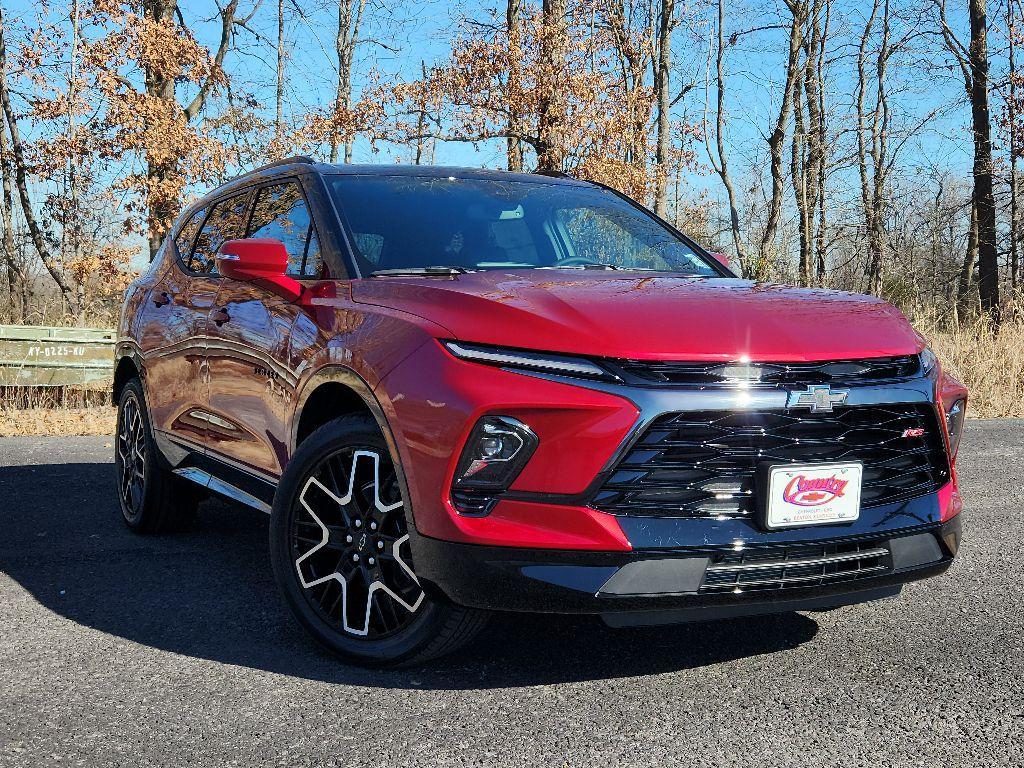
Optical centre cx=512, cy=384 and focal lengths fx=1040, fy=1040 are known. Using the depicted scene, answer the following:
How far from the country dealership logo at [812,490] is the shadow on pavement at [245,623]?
770mm

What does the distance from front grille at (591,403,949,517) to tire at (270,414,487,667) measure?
0.65 meters

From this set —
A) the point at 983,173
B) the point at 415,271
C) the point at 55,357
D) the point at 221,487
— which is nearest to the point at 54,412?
the point at 55,357

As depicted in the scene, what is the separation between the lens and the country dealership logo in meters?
2.86

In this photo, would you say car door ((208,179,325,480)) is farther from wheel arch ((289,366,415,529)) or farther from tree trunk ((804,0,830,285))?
tree trunk ((804,0,830,285))

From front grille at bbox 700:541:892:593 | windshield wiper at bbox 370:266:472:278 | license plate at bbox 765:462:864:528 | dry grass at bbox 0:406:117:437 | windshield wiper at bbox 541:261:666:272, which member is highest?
windshield wiper at bbox 541:261:666:272

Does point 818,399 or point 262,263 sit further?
point 262,263

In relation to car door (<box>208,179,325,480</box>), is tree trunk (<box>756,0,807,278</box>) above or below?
above

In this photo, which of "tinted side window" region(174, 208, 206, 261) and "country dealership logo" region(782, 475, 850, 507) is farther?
"tinted side window" region(174, 208, 206, 261)

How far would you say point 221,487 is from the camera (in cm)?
452

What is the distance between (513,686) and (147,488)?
2.96m

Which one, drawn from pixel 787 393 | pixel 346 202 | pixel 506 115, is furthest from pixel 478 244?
pixel 506 115

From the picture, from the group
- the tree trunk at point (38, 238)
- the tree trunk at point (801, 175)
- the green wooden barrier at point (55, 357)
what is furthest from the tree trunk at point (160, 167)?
the tree trunk at point (801, 175)

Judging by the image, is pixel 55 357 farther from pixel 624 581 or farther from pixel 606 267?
pixel 624 581

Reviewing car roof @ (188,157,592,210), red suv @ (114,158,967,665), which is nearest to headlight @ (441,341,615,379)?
red suv @ (114,158,967,665)
